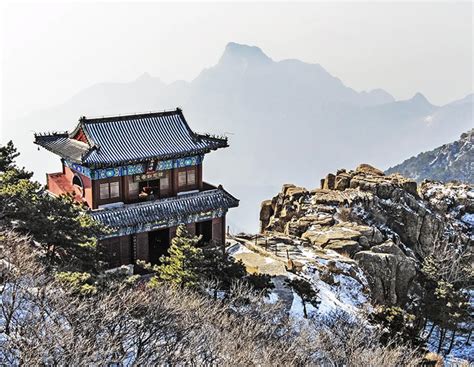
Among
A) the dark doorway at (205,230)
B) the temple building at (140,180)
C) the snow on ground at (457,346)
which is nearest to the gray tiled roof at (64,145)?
the temple building at (140,180)

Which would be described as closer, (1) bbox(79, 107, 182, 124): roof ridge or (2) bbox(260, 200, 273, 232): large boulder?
(1) bbox(79, 107, 182, 124): roof ridge

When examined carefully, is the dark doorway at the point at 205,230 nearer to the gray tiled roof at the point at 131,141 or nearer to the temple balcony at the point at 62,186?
the gray tiled roof at the point at 131,141

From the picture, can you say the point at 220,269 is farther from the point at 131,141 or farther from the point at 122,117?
the point at 122,117

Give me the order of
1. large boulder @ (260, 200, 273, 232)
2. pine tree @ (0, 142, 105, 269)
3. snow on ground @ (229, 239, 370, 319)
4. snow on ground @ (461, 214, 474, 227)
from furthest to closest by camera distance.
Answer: snow on ground @ (461, 214, 474, 227) → large boulder @ (260, 200, 273, 232) → snow on ground @ (229, 239, 370, 319) → pine tree @ (0, 142, 105, 269)

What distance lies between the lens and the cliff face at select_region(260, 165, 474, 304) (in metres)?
36.1

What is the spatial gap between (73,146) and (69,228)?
800 cm

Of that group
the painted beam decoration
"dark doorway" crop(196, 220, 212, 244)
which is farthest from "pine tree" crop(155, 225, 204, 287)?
"dark doorway" crop(196, 220, 212, 244)

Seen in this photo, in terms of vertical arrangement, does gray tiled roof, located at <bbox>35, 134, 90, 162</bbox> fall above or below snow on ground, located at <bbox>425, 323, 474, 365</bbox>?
above

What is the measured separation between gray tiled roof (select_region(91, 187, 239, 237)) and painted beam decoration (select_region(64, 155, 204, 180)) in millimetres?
1570

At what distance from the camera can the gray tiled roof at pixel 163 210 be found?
29062 millimetres

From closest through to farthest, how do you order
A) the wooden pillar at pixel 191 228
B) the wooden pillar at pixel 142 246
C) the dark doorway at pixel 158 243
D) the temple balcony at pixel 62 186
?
the wooden pillar at pixel 142 246, the temple balcony at pixel 62 186, the dark doorway at pixel 158 243, the wooden pillar at pixel 191 228

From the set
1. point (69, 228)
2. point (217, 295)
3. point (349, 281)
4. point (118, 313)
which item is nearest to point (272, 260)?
point (349, 281)

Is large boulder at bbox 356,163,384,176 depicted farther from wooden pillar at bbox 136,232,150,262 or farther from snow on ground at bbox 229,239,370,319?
wooden pillar at bbox 136,232,150,262

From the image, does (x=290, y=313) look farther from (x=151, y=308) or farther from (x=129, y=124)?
(x=129, y=124)
